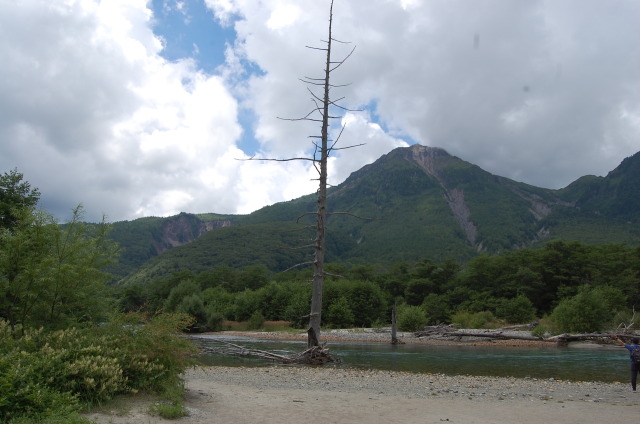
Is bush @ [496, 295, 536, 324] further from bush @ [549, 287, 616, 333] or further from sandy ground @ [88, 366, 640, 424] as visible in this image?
sandy ground @ [88, 366, 640, 424]

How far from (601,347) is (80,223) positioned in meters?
38.7

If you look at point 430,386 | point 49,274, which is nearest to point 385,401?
point 430,386

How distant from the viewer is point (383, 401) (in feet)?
36.9

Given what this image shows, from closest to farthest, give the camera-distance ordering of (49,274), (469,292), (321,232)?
1. (49,274)
2. (321,232)
3. (469,292)

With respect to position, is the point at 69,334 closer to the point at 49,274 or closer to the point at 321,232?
the point at 49,274

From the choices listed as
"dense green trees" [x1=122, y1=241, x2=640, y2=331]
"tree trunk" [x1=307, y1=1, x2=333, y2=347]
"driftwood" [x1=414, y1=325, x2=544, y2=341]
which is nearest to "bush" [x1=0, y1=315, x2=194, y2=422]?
"tree trunk" [x1=307, y1=1, x2=333, y2=347]

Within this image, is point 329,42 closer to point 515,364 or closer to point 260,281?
point 515,364

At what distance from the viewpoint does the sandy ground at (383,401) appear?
8805 millimetres

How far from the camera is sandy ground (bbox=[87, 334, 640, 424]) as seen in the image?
8.80 metres

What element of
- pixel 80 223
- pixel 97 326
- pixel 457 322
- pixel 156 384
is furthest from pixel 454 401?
pixel 457 322

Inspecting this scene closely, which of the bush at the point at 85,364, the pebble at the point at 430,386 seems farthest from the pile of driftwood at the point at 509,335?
the bush at the point at 85,364

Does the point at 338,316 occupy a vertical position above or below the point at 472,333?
above

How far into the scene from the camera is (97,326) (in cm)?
1068

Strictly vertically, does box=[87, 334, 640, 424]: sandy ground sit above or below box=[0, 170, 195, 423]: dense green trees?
below
